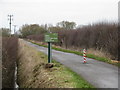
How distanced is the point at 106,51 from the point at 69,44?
1115cm

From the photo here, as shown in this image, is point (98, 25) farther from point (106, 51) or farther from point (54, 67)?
point (54, 67)

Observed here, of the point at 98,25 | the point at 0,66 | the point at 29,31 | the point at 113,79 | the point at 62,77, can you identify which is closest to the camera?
the point at 113,79

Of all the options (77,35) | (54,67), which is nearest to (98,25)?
(77,35)

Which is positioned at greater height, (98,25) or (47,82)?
(98,25)

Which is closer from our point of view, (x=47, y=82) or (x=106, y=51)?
(x=47, y=82)

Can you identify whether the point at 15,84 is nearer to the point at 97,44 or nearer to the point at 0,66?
the point at 0,66

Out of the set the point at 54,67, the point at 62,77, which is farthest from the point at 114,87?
the point at 54,67

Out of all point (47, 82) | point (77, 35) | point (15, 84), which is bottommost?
point (15, 84)

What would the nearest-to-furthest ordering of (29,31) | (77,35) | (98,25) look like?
1. (98,25)
2. (77,35)
3. (29,31)

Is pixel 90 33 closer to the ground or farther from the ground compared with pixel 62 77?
farther from the ground

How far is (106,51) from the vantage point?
47.5 ft

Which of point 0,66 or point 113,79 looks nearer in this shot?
point 113,79

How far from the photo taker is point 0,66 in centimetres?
894

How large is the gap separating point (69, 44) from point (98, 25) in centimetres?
750
